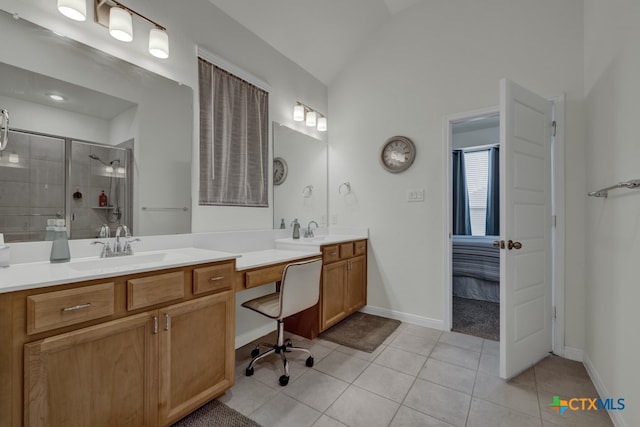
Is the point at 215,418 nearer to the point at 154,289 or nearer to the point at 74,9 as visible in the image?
the point at 154,289

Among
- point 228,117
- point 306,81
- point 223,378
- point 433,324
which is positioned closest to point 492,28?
point 306,81

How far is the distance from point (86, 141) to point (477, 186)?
5583mm

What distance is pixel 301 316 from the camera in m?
2.64

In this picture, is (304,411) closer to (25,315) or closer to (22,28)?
(25,315)

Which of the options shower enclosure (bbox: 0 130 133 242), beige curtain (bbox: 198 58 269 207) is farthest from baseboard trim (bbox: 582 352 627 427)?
shower enclosure (bbox: 0 130 133 242)

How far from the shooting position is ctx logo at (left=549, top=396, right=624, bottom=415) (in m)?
1.65

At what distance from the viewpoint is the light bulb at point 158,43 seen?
1.81 m

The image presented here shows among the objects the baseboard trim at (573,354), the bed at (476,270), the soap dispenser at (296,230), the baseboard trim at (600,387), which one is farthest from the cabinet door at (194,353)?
the bed at (476,270)

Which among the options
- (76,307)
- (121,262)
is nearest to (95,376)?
(76,307)

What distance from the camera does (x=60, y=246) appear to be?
1.46 meters

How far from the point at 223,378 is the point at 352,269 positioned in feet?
5.31

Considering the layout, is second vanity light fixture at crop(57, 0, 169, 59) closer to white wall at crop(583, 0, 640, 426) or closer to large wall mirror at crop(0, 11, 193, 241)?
large wall mirror at crop(0, 11, 193, 241)

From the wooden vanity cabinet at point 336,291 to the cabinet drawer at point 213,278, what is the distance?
40.1 inches

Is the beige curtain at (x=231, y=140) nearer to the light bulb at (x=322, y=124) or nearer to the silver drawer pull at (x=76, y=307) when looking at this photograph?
the light bulb at (x=322, y=124)
